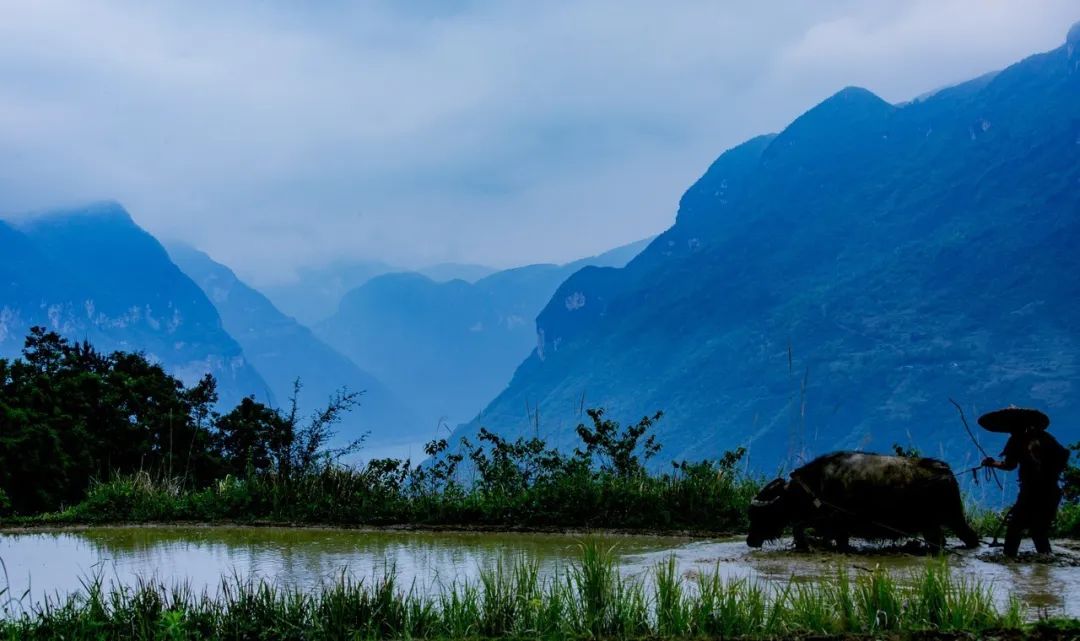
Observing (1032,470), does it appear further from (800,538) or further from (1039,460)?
(800,538)

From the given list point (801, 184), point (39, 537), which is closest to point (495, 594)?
point (39, 537)

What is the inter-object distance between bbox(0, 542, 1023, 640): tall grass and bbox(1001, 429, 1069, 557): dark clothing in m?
3.58

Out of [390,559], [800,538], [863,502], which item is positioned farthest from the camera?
[800,538]

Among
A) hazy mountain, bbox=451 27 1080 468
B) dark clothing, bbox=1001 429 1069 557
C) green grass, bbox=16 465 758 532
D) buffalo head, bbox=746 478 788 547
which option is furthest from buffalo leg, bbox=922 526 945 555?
hazy mountain, bbox=451 27 1080 468

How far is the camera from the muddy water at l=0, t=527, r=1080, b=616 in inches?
382

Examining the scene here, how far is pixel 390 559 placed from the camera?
39.2 ft

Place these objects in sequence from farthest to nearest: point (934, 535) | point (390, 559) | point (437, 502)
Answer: point (437, 502), point (390, 559), point (934, 535)

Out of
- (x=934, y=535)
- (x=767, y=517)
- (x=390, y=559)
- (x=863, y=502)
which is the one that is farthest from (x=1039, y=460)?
(x=390, y=559)

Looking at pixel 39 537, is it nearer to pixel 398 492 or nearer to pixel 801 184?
pixel 398 492

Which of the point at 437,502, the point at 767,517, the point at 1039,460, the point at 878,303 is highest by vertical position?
the point at 878,303

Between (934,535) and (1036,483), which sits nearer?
(1036,483)

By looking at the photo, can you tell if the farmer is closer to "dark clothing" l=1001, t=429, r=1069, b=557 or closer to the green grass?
"dark clothing" l=1001, t=429, r=1069, b=557

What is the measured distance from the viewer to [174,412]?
2523cm

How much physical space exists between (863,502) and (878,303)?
13178 cm
